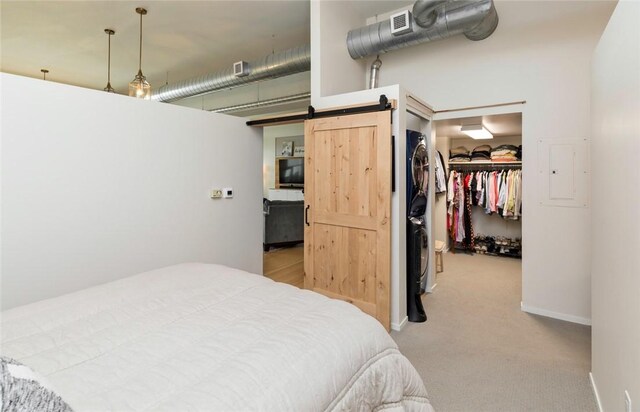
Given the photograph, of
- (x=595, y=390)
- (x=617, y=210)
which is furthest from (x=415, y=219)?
(x=617, y=210)

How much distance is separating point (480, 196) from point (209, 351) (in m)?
5.23

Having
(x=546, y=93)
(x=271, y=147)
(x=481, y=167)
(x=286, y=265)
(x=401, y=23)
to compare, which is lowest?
(x=286, y=265)

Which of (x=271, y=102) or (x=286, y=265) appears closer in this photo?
(x=286, y=265)

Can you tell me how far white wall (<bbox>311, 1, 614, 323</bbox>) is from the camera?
2.92 m

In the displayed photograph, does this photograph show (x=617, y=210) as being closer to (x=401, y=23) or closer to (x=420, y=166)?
(x=420, y=166)

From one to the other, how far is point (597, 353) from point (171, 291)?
238 cm

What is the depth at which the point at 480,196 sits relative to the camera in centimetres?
532

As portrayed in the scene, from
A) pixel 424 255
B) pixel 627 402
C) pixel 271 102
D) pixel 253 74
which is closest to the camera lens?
pixel 627 402

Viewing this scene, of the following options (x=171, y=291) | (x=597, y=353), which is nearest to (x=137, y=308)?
(x=171, y=291)

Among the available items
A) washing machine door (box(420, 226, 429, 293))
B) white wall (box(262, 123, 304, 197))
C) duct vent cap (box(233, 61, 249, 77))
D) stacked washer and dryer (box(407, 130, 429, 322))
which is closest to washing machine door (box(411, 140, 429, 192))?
stacked washer and dryer (box(407, 130, 429, 322))

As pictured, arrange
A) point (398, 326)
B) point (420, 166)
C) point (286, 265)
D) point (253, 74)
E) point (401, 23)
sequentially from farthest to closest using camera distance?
point (286, 265) → point (253, 74) → point (420, 166) → point (401, 23) → point (398, 326)

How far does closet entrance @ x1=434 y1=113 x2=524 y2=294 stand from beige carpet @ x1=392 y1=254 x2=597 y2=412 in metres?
1.57

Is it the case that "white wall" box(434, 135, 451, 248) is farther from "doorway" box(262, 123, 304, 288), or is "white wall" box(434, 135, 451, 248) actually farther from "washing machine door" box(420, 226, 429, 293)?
"doorway" box(262, 123, 304, 288)

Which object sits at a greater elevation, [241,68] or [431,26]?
[241,68]
